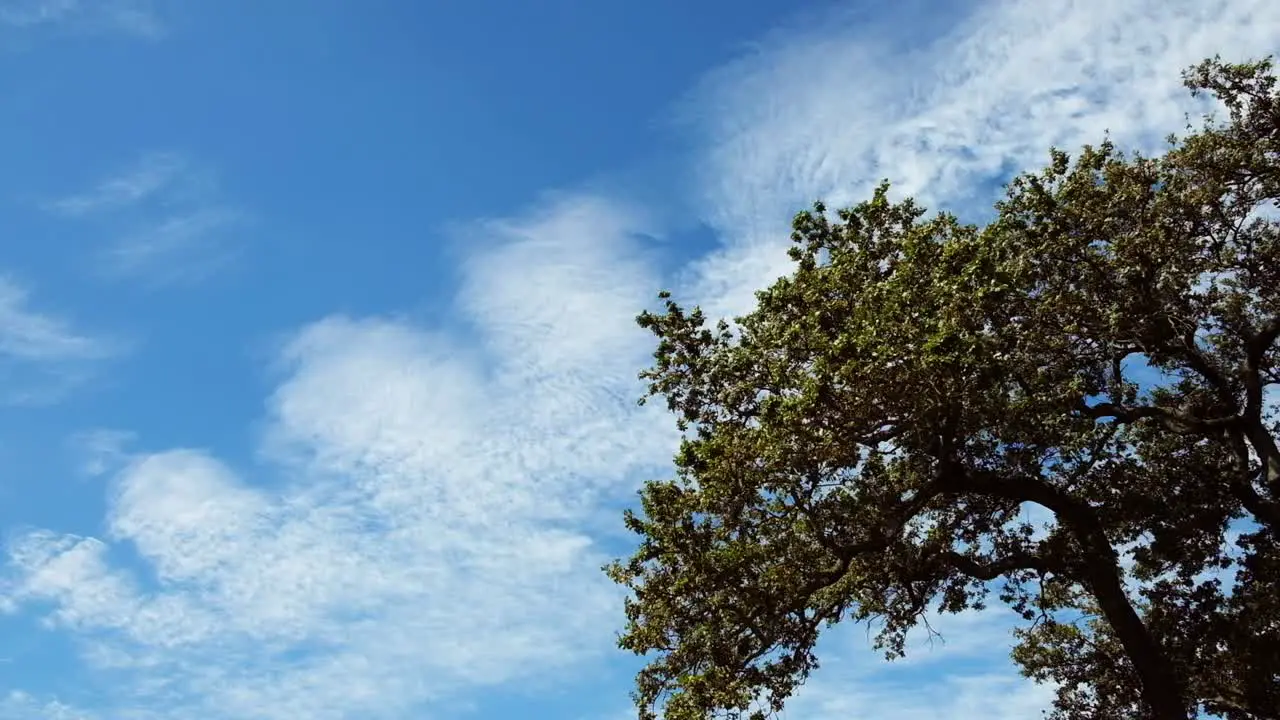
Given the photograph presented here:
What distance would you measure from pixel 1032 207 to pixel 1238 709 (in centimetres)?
1517

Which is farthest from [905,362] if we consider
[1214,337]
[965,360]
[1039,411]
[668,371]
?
[1214,337]

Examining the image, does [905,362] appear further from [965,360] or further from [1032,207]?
[1032,207]

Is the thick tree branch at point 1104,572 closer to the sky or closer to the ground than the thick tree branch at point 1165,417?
closer to the ground

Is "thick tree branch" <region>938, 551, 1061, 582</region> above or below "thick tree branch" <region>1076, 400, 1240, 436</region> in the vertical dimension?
below

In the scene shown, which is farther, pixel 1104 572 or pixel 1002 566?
pixel 1002 566

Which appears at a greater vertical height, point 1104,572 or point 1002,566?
point 1002,566

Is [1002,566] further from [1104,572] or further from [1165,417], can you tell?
[1165,417]

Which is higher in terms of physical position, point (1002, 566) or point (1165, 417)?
point (1165, 417)

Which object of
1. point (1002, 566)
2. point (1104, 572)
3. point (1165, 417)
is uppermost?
point (1165, 417)

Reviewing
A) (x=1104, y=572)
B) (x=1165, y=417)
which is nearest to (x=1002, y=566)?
(x=1104, y=572)

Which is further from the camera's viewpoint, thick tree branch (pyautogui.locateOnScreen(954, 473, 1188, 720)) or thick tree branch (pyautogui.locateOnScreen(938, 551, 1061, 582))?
thick tree branch (pyautogui.locateOnScreen(938, 551, 1061, 582))

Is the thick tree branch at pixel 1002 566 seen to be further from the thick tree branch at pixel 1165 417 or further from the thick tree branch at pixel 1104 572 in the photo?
the thick tree branch at pixel 1165 417

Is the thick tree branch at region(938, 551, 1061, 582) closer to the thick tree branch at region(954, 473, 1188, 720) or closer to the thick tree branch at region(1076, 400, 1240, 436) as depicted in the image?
the thick tree branch at region(954, 473, 1188, 720)

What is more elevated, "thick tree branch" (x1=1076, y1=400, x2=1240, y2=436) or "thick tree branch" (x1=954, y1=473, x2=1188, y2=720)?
"thick tree branch" (x1=1076, y1=400, x2=1240, y2=436)
